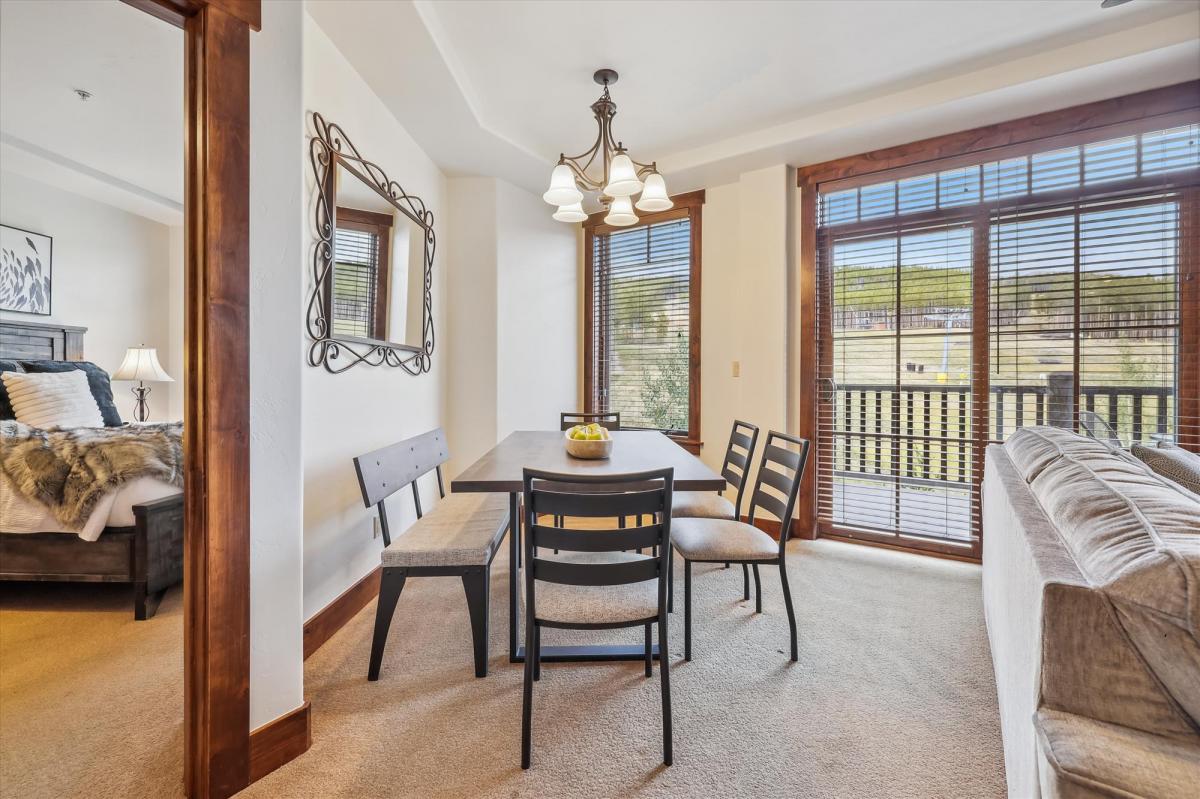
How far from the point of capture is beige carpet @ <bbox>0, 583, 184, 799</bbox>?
1.44 meters

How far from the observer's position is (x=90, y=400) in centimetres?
318

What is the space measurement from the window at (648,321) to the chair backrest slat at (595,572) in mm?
2541

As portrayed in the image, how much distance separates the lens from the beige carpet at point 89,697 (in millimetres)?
1438

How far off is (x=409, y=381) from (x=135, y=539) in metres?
1.45

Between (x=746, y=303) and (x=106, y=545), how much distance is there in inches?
151

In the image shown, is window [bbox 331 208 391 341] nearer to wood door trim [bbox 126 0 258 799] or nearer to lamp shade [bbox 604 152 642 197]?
wood door trim [bbox 126 0 258 799]

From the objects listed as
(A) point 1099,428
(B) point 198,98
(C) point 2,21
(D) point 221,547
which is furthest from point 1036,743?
(C) point 2,21

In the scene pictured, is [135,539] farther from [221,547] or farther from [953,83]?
[953,83]

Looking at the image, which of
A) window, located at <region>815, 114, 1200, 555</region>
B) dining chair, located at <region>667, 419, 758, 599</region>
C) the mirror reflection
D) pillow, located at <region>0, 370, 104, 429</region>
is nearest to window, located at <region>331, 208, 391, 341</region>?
the mirror reflection

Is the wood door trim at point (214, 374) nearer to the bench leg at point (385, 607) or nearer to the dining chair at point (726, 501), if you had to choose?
the bench leg at point (385, 607)

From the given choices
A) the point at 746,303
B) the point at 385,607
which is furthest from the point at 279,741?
the point at 746,303

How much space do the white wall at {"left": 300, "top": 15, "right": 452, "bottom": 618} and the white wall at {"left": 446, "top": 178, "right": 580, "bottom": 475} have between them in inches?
20.5

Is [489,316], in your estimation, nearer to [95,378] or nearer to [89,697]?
[95,378]

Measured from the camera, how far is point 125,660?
6.70 feet
